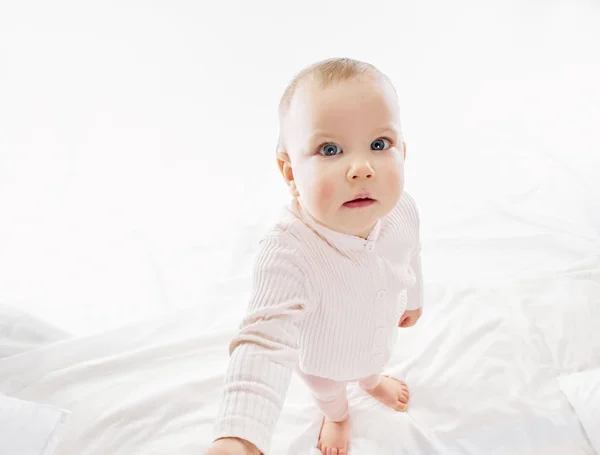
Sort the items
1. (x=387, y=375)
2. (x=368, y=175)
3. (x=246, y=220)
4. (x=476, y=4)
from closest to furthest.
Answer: (x=368, y=175), (x=387, y=375), (x=246, y=220), (x=476, y=4)

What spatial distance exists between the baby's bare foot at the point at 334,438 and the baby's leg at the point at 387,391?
0.08 m

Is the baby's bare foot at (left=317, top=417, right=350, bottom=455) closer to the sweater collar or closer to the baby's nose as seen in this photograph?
the sweater collar

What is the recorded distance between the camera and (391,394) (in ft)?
2.98

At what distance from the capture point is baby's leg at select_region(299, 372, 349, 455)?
2.63 ft

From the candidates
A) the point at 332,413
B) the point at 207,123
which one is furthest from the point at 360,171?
the point at 207,123

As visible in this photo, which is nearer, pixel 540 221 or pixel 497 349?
pixel 497 349

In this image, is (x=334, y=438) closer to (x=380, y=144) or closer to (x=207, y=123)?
(x=380, y=144)

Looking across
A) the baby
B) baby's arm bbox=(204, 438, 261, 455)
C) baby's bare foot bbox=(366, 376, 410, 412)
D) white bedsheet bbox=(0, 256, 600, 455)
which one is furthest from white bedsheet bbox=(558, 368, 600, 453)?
baby's arm bbox=(204, 438, 261, 455)

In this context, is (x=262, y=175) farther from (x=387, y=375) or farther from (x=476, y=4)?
(x=476, y=4)

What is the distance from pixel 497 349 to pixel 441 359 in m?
0.11

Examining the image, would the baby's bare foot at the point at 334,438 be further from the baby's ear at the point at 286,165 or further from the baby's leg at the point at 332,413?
the baby's ear at the point at 286,165

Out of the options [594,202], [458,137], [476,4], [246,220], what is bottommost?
[246,220]

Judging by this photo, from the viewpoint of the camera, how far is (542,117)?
1.64m

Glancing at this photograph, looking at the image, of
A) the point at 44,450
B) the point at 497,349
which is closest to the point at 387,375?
the point at 497,349
